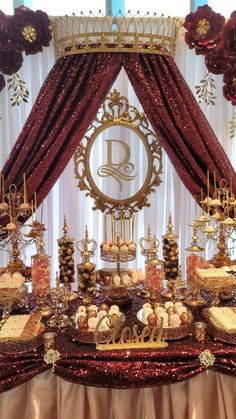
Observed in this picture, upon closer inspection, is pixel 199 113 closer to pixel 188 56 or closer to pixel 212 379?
pixel 188 56

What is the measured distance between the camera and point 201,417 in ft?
5.69

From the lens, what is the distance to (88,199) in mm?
2701

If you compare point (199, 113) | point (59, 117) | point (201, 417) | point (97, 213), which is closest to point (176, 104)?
point (199, 113)

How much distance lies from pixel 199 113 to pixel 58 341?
4.19 ft

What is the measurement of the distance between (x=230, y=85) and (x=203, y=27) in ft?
1.05

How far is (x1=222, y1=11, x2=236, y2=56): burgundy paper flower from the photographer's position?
227cm

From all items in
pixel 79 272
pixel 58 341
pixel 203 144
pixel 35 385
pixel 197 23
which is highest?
pixel 197 23

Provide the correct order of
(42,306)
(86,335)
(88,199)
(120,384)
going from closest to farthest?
(120,384), (86,335), (42,306), (88,199)

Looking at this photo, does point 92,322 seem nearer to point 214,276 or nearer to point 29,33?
point 214,276

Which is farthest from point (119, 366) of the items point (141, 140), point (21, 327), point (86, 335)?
point (141, 140)

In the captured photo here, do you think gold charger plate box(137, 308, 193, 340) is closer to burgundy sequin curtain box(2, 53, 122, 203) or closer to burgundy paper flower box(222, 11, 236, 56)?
burgundy sequin curtain box(2, 53, 122, 203)

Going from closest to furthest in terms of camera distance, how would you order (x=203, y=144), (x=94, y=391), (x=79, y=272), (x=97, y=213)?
(x=94, y=391) < (x=79, y=272) < (x=203, y=144) < (x=97, y=213)

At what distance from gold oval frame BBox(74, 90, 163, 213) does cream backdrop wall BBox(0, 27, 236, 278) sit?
229mm

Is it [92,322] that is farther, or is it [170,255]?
[170,255]
